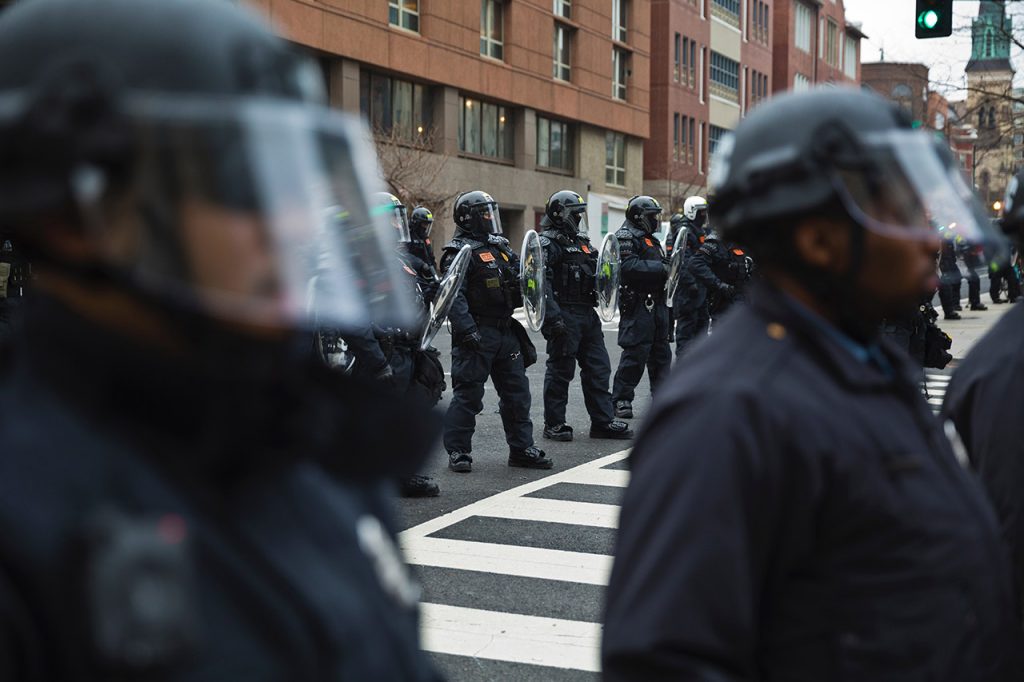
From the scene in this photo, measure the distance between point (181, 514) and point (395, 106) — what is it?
3579cm

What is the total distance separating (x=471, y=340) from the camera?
29.7ft

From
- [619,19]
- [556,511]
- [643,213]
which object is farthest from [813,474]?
[619,19]

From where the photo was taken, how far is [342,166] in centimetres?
154

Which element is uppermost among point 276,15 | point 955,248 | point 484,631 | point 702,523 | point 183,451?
point 276,15

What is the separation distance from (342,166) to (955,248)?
160 centimetres

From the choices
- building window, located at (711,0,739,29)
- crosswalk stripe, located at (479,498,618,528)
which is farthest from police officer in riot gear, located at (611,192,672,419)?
building window, located at (711,0,739,29)

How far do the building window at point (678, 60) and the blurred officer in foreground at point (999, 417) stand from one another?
58049 mm

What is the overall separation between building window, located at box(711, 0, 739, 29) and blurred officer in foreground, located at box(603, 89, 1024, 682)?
65472 mm

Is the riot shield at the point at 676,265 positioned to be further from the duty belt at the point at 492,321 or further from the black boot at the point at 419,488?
the black boot at the point at 419,488

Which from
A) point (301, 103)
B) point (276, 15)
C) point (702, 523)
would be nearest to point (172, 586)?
point (301, 103)

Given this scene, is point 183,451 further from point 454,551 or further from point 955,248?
point 454,551

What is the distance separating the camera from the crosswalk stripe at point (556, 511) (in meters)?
7.69

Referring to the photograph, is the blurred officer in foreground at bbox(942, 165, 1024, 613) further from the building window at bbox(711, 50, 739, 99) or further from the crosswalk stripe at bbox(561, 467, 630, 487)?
the building window at bbox(711, 50, 739, 99)

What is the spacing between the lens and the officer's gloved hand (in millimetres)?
9031
